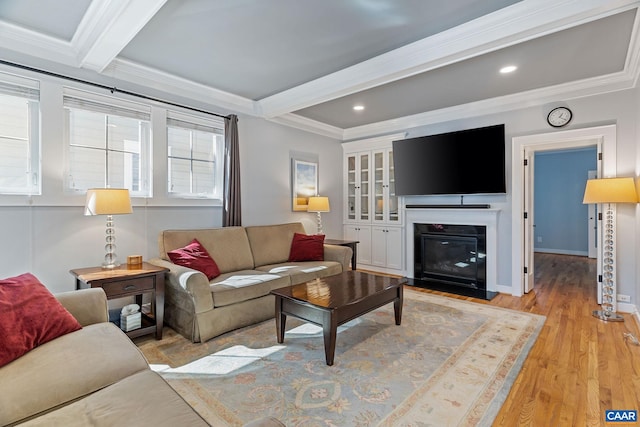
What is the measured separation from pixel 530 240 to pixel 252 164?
396 centimetres

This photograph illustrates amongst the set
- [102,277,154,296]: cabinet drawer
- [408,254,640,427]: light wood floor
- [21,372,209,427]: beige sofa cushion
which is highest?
[102,277,154,296]: cabinet drawer

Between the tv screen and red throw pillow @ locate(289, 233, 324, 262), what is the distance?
1.72 m

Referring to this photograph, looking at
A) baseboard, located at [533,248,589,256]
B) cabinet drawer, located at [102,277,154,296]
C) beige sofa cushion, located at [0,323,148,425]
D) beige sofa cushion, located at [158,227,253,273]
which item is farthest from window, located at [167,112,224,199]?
baseboard, located at [533,248,589,256]

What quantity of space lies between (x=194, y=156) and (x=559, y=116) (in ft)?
14.5

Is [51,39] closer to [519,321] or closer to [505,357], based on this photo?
[505,357]

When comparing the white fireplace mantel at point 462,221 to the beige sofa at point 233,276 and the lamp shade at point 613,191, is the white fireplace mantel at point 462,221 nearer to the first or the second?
the lamp shade at point 613,191

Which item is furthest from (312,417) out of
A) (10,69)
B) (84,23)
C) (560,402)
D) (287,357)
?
(10,69)

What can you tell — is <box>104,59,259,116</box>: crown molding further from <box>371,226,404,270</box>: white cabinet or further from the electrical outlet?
the electrical outlet

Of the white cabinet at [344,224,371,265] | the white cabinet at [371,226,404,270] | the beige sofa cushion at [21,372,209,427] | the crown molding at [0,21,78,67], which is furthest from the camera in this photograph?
the white cabinet at [344,224,371,265]

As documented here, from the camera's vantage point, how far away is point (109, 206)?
2711 mm

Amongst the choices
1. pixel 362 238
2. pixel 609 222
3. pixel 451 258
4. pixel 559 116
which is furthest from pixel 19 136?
pixel 609 222

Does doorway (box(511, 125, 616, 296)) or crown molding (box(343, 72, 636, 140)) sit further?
doorway (box(511, 125, 616, 296))

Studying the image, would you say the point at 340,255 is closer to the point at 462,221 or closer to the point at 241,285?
the point at 241,285

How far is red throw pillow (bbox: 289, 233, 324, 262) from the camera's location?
423cm
